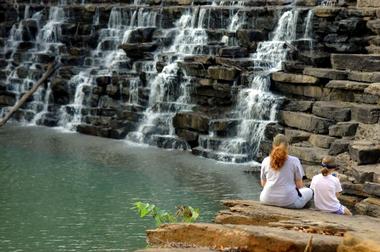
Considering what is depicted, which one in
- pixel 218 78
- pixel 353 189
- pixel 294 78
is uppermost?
pixel 294 78

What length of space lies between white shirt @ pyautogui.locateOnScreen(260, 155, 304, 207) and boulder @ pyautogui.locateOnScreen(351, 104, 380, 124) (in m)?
11.6

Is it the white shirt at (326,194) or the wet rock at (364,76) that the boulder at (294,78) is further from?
the white shirt at (326,194)

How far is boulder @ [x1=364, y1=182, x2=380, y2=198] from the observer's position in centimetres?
1831

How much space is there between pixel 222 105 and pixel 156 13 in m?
8.94

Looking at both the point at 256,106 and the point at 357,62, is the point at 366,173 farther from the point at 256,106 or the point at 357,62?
the point at 256,106

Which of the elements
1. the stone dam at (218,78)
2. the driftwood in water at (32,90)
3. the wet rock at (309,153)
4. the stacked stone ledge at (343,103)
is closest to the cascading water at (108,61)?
the stone dam at (218,78)

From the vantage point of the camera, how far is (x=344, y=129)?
2411 centimetres

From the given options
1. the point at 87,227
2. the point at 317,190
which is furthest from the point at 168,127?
the point at 317,190

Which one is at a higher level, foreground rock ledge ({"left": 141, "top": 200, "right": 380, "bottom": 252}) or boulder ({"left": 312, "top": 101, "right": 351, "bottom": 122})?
boulder ({"left": 312, "top": 101, "right": 351, "bottom": 122})

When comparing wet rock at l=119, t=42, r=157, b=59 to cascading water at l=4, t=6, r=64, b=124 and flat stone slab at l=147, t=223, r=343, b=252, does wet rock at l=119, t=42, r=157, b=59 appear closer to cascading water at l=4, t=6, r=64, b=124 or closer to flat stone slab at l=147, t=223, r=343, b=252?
cascading water at l=4, t=6, r=64, b=124

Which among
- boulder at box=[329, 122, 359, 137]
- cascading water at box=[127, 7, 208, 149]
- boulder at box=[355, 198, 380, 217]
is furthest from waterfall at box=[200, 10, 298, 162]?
boulder at box=[355, 198, 380, 217]

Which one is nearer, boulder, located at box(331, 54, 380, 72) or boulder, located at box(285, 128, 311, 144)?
boulder, located at box(285, 128, 311, 144)

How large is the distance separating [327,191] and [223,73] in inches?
687

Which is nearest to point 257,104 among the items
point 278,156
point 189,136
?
point 189,136
